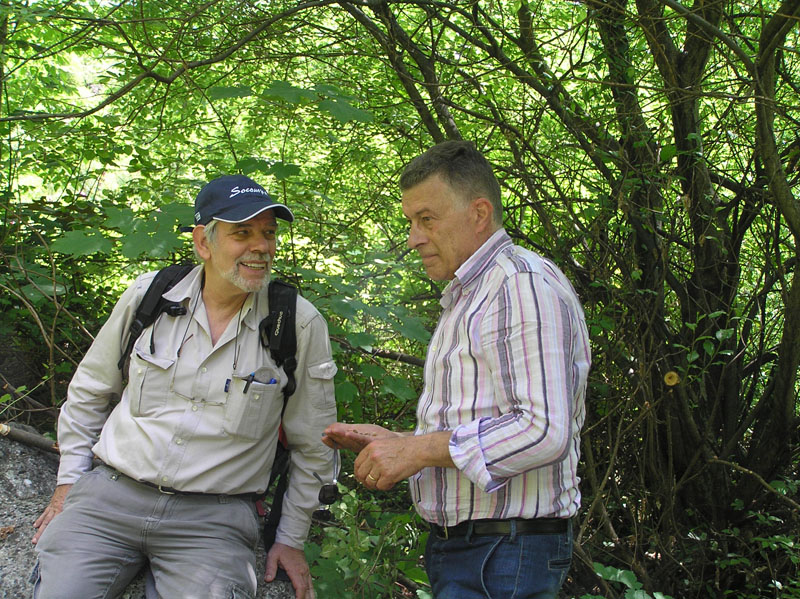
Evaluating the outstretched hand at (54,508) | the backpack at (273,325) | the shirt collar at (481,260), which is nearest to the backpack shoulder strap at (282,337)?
the backpack at (273,325)

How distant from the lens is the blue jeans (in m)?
1.78

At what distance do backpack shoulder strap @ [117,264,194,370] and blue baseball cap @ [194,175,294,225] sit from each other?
0.93 feet

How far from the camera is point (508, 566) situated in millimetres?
1777

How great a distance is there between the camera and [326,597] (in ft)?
7.52

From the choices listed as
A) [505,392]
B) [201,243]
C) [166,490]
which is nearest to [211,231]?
[201,243]

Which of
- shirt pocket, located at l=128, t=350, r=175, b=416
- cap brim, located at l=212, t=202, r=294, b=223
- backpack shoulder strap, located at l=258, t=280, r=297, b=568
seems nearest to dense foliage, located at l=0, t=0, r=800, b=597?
backpack shoulder strap, located at l=258, t=280, r=297, b=568

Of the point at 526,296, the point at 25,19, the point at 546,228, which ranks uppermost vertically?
the point at 25,19

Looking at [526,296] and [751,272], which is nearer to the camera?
[526,296]

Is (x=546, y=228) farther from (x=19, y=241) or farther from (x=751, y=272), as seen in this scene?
(x=19, y=241)

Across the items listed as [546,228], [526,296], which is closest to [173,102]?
[546,228]

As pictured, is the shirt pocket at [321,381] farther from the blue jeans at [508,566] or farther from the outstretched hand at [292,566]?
the blue jeans at [508,566]

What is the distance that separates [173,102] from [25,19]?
5.08 ft

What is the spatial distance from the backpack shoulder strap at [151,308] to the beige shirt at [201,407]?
3cm

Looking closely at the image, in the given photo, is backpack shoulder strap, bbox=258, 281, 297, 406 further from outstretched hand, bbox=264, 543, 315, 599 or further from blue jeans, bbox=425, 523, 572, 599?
blue jeans, bbox=425, 523, 572, 599
